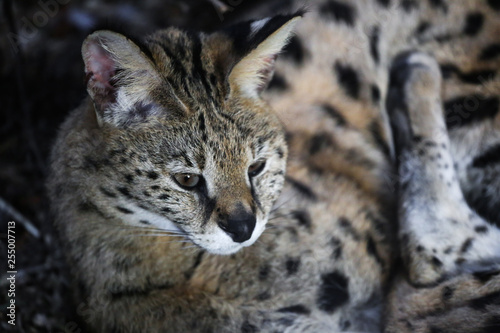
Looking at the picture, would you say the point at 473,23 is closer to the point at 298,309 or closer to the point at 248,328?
→ the point at 298,309

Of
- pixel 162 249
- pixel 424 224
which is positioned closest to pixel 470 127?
pixel 424 224

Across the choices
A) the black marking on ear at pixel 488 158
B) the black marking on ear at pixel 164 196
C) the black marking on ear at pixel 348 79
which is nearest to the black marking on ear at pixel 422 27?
the black marking on ear at pixel 348 79

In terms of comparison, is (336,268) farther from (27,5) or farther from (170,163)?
(27,5)

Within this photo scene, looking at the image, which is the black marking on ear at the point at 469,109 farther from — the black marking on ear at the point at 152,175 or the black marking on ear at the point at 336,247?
the black marking on ear at the point at 152,175

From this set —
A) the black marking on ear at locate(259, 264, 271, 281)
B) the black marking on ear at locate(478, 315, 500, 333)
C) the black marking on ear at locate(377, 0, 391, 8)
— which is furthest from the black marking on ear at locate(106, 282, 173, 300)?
the black marking on ear at locate(377, 0, 391, 8)

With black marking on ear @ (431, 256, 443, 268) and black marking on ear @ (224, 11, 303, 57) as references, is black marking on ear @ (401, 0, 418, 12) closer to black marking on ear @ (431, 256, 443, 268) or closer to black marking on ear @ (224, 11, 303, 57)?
black marking on ear @ (224, 11, 303, 57)

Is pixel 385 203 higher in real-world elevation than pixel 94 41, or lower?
lower
